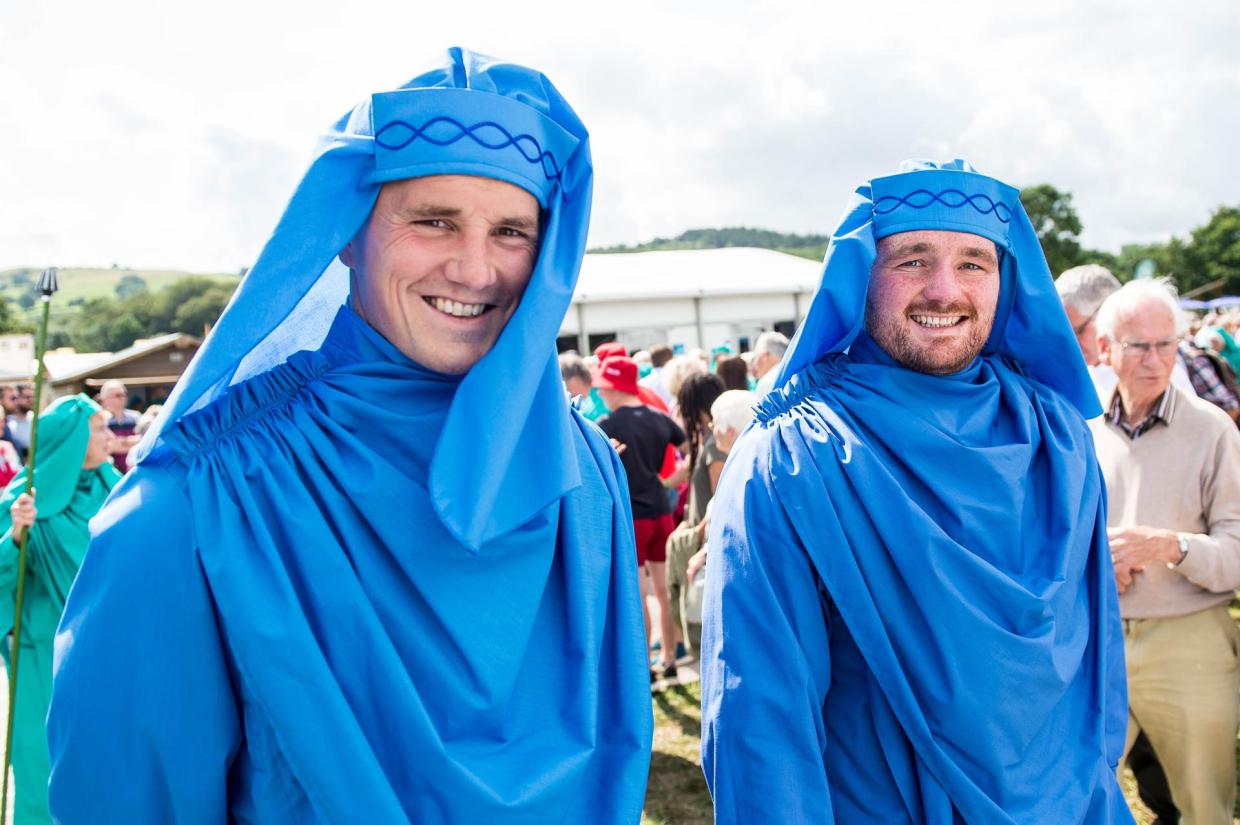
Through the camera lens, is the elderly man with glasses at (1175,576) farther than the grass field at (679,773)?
No

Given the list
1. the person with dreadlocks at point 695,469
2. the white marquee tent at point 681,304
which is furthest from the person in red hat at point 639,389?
the white marquee tent at point 681,304

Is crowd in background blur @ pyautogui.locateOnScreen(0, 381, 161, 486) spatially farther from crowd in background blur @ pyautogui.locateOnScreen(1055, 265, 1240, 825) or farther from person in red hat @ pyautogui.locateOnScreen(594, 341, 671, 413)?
crowd in background blur @ pyautogui.locateOnScreen(1055, 265, 1240, 825)

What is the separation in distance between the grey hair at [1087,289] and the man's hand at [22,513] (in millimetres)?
4604

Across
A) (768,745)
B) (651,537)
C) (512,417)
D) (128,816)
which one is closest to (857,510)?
(768,745)

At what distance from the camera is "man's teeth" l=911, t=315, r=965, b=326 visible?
7.59 feet

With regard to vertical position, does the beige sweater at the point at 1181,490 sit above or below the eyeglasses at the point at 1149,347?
below

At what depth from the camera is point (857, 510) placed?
83.0 inches

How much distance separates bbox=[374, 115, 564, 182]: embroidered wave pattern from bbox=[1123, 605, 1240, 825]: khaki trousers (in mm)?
2794

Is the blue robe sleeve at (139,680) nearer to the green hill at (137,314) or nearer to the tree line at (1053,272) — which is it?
the tree line at (1053,272)

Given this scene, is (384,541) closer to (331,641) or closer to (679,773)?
(331,641)

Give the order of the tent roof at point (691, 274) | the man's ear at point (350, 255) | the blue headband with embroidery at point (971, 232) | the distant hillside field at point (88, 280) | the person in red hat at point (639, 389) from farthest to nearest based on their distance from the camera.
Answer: the distant hillside field at point (88, 280), the tent roof at point (691, 274), the person in red hat at point (639, 389), the blue headband with embroidery at point (971, 232), the man's ear at point (350, 255)

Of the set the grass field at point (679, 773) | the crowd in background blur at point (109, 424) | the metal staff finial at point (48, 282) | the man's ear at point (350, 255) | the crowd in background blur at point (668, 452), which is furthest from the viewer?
the crowd in background blur at point (109, 424)

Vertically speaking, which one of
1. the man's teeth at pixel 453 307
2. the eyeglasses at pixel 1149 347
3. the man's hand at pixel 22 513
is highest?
the man's teeth at pixel 453 307

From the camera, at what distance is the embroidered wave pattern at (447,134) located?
150 cm
